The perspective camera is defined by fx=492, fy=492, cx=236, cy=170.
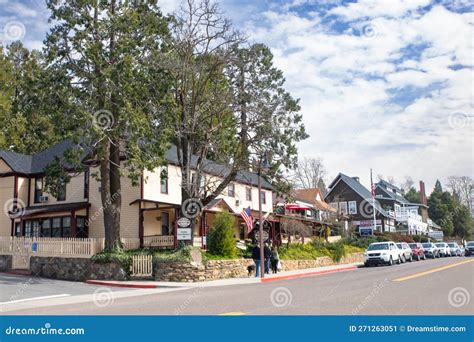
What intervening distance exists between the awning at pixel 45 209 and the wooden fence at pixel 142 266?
363 inches

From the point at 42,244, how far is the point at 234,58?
14.4 meters

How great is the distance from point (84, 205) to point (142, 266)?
9.72m

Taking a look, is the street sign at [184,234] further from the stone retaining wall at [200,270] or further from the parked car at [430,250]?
the parked car at [430,250]

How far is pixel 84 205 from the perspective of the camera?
3100cm

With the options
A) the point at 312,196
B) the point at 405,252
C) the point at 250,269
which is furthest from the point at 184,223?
the point at 312,196

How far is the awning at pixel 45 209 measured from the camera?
30.8m

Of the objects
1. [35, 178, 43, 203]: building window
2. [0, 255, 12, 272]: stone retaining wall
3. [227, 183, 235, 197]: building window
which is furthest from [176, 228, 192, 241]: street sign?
[227, 183, 235, 197]: building window

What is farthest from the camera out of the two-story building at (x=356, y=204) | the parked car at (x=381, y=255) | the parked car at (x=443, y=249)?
the two-story building at (x=356, y=204)

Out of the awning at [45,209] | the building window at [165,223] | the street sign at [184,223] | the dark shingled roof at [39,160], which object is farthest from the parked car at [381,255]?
the awning at [45,209]

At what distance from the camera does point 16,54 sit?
5347 centimetres

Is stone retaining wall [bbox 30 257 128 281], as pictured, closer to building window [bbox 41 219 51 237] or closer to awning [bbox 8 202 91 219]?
awning [bbox 8 202 91 219]

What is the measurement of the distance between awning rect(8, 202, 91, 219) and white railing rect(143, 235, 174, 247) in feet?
16.6

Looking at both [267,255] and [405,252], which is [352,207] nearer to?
[405,252]
